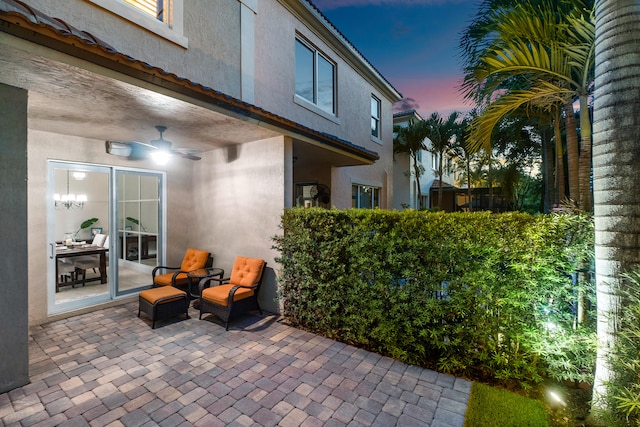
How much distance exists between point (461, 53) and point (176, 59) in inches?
244

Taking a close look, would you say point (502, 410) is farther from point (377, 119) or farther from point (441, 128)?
point (441, 128)

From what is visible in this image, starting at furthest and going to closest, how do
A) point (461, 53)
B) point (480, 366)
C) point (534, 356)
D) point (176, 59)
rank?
point (461, 53) < point (176, 59) < point (480, 366) < point (534, 356)

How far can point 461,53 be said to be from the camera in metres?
6.20

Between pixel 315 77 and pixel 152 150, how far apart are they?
5.71 meters

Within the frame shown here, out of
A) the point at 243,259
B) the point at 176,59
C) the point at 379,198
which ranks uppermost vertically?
the point at 176,59

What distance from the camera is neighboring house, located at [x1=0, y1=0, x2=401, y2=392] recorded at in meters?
3.48

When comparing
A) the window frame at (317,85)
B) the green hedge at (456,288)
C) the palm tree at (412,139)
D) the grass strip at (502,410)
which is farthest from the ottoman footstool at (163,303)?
the palm tree at (412,139)

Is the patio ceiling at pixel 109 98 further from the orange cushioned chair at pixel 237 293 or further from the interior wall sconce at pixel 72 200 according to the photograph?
the orange cushioned chair at pixel 237 293

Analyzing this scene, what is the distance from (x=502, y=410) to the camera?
3.20m

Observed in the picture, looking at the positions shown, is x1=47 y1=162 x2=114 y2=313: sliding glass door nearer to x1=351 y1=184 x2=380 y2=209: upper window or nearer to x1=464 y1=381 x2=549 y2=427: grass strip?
x1=464 y1=381 x2=549 y2=427: grass strip

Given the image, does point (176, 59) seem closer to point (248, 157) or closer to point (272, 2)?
point (248, 157)

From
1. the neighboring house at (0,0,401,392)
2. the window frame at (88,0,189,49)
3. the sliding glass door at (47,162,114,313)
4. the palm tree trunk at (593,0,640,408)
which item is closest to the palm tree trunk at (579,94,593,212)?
the palm tree trunk at (593,0,640,408)

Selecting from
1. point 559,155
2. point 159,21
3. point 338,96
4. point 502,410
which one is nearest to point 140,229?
point 159,21

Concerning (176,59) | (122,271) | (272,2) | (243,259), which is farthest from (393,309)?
(272,2)
